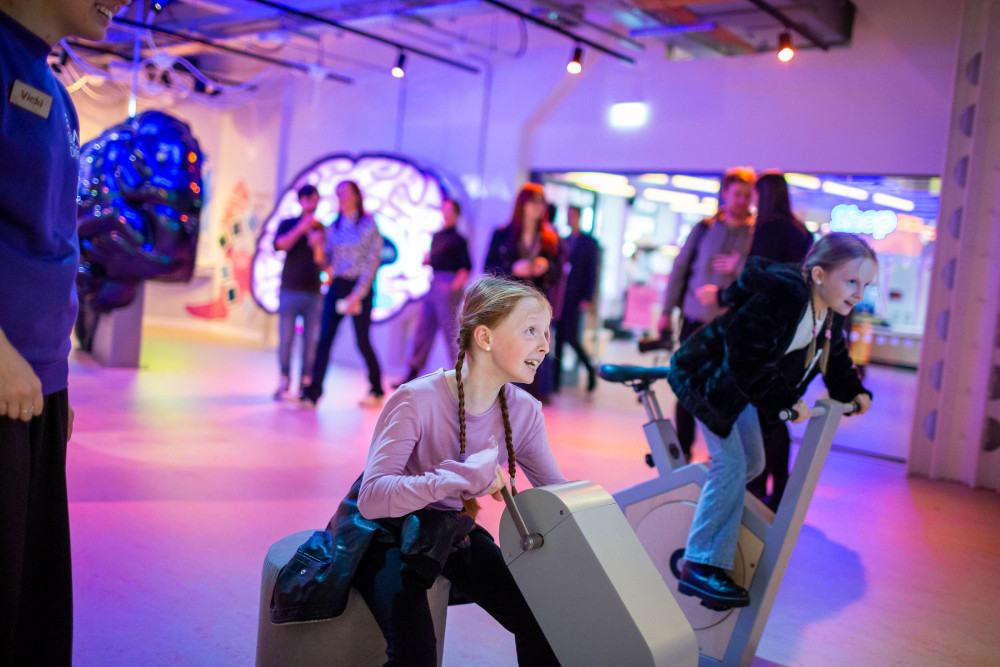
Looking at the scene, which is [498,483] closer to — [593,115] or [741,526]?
[741,526]

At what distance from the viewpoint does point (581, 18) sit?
6.63 meters

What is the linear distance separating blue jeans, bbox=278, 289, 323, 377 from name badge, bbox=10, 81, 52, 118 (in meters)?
4.95

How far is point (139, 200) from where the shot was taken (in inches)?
232

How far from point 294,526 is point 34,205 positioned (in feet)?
7.63

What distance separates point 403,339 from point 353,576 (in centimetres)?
681

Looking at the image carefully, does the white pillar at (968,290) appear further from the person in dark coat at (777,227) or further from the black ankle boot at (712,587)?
the black ankle boot at (712,587)

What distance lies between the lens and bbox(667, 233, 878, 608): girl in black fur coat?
8.38 ft

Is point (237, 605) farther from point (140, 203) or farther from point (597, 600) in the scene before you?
point (140, 203)

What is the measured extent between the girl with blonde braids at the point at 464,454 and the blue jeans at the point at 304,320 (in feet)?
15.0

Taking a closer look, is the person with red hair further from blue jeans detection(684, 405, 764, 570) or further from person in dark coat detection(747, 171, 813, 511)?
blue jeans detection(684, 405, 764, 570)

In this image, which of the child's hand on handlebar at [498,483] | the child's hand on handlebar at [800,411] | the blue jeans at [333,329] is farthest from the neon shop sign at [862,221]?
the child's hand on handlebar at [498,483]

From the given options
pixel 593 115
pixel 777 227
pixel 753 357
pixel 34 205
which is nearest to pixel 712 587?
pixel 753 357

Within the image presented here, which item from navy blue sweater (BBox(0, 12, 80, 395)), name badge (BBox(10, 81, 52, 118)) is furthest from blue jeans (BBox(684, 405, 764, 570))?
name badge (BBox(10, 81, 52, 118))

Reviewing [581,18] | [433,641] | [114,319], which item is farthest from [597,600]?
[114,319]
